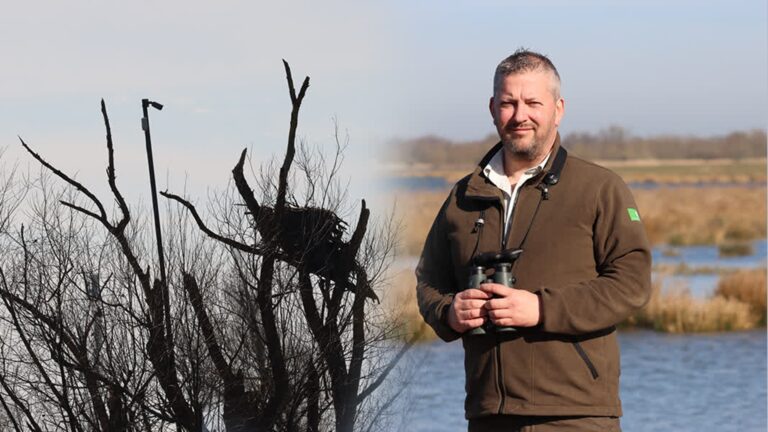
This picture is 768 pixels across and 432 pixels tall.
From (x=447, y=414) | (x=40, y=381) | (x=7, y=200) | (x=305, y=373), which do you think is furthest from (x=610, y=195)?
(x=7, y=200)

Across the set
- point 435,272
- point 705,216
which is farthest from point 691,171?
point 435,272

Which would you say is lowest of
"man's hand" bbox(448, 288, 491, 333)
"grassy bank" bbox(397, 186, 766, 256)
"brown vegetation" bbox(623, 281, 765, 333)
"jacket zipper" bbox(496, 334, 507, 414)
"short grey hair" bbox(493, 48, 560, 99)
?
"brown vegetation" bbox(623, 281, 765, 333)

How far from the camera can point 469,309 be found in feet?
8.55

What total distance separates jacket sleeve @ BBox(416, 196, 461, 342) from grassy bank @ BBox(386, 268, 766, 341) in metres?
15.7

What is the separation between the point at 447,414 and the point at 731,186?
48.9 ft

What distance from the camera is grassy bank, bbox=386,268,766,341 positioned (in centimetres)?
1938

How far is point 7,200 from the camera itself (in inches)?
949

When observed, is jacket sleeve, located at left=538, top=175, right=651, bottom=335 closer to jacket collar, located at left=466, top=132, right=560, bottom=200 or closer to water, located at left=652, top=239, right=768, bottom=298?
jacket collar, located at left=466, top=132, right=560, bottom=200

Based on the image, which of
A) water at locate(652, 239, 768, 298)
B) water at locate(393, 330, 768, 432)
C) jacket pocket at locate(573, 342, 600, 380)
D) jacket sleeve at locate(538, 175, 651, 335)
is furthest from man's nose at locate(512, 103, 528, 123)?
water at locate(652, 239, 768, 298)

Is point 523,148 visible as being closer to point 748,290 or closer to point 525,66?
point 525,66

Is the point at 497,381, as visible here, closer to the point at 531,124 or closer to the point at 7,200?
the point at 531,124

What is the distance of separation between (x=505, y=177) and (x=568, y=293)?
1.03 feet

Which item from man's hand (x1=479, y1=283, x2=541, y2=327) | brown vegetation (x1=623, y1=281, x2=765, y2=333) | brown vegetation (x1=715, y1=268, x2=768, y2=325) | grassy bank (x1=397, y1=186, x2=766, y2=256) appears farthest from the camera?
grassy bank (x1=397, y1=186, x2=766, y2=256)

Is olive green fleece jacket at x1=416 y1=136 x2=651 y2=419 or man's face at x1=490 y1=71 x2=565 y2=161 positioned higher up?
man's face at x1=490 y1=71 x2=565 y2=161
